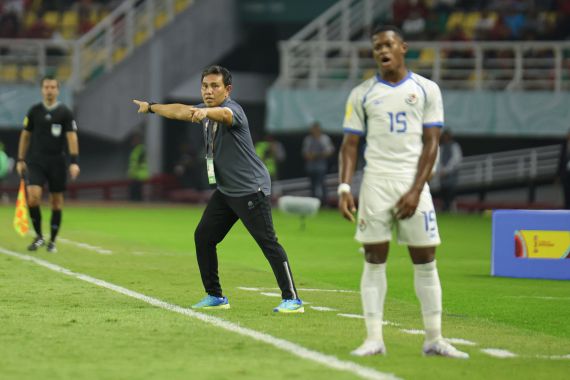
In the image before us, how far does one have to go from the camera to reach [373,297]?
349 inches

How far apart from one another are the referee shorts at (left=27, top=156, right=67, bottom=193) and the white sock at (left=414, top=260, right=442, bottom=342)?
920 cm

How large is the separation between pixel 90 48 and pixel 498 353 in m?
29.2

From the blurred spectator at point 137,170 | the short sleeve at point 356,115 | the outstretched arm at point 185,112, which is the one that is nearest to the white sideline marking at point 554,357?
the short sleeve at point 356,115

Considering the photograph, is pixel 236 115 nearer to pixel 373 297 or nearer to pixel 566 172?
pixel 373 297

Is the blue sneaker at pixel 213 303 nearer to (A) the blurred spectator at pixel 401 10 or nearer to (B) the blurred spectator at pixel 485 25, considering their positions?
(B) the blurred spectator at pixel 485 25

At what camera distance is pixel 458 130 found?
3344cm

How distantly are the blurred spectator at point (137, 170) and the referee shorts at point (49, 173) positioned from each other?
18471mm

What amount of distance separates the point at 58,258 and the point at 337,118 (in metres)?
17.7

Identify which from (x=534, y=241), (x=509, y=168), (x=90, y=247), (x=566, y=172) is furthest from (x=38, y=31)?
(x=534, y=241)

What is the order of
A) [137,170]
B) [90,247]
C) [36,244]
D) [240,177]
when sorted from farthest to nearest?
[137,170], [90,247], [36,244], [240,177]

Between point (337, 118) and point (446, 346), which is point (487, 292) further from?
point (337, 118)

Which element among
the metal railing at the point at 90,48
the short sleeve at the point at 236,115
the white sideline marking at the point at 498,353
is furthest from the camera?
the metal railing at the point at 90,48

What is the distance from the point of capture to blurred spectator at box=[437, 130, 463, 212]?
1268 inches

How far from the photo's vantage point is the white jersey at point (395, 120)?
29.0ft
